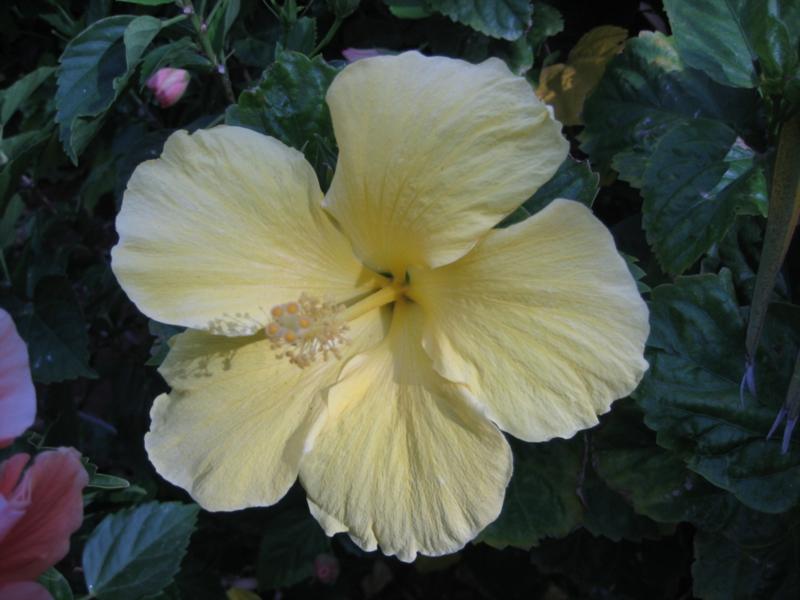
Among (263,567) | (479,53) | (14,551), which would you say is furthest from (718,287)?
(263,567)

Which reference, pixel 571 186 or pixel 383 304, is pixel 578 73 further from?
pixel 383 304

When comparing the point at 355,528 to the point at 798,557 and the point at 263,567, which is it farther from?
the point at 263,567

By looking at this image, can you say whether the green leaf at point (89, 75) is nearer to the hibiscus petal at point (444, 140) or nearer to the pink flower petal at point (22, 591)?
the hibiscus petal at point (444, 140)

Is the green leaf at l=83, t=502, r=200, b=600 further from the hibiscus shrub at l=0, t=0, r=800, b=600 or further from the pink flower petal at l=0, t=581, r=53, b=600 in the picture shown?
the pink flower petal at l=0, t=581, r=53, b=600

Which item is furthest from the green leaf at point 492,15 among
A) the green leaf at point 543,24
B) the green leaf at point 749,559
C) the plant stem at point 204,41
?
the green leaf at point 749,559

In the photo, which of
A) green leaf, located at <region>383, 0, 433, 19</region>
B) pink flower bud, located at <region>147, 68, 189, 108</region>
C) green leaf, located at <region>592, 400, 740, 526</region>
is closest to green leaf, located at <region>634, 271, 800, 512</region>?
green leaf, located at <region>592, 400, 740, 526</region>

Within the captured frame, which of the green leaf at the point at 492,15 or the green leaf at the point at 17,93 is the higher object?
the green leaf at the point at 492,15
